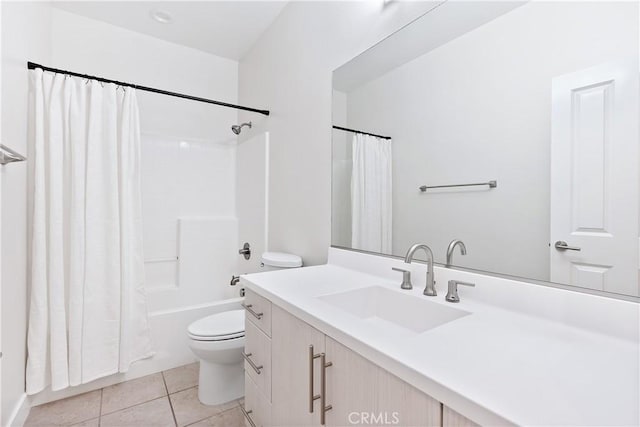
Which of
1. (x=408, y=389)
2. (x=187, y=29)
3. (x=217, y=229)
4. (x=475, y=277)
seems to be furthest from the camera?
(x=217, y=229)

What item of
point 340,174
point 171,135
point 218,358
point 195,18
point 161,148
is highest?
point 195,18

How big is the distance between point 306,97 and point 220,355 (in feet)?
5.38

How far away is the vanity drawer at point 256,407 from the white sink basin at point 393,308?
0.50 m

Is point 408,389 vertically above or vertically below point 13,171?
below

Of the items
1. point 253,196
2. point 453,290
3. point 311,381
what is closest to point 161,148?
point 253,196

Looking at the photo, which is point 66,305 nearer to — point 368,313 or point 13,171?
point 13,171

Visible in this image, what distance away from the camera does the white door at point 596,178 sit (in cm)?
75

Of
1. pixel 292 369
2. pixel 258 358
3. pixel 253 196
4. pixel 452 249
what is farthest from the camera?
pixel 253 196

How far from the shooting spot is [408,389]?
603mm

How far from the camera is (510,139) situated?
0.99 metres

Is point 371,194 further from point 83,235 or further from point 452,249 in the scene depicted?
point 83,235

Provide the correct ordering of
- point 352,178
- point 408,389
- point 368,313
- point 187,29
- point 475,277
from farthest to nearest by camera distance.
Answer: point 187,29 → point 352,178 → point 368,313 → point 475,277 → point 408,389

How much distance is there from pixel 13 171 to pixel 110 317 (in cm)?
97

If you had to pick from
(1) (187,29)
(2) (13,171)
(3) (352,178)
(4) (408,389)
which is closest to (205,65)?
(1) (187,29)
